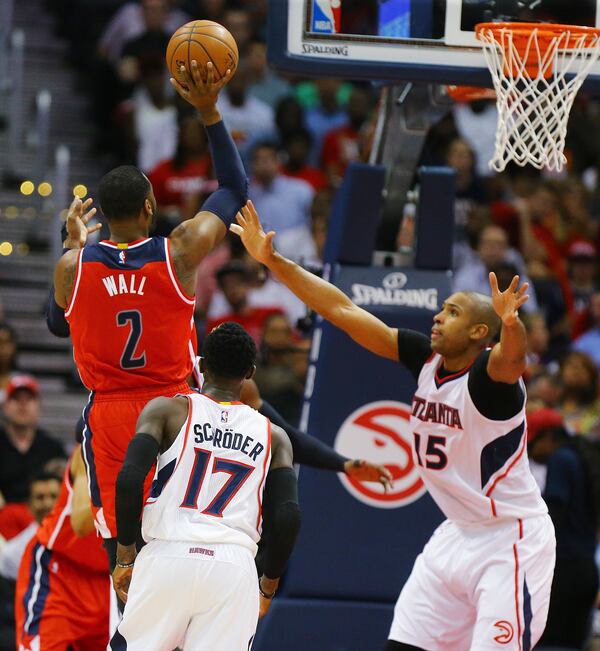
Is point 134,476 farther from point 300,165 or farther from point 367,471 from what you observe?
point 300,165

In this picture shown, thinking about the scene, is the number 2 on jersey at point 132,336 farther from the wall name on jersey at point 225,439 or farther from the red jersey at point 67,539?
the red jersey at point 67,539

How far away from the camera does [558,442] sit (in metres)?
8.91

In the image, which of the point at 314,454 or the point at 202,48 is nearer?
the point at 202,48

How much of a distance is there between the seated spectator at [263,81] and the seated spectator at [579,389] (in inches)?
176

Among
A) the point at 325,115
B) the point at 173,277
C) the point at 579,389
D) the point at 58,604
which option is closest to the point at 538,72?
the point at 173,277

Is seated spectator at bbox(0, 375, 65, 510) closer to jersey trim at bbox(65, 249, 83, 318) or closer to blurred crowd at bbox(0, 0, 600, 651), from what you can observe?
blurred crowd at bbox(0, 0, 600, 651)

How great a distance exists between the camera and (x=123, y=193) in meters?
5.79

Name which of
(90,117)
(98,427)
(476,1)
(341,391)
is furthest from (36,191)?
(98,427)

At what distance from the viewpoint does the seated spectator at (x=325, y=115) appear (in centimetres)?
1359

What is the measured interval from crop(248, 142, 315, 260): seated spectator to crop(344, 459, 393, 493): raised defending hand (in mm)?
5534

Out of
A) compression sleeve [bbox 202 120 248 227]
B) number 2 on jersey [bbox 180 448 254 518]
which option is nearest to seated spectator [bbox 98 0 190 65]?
compression sleeve [bbox 202 120 248 227]

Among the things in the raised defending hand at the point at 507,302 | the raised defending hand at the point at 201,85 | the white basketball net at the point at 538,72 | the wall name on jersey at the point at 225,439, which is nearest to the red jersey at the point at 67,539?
the wall name on jersey at the point at 225,439

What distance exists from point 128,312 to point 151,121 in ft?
23.5

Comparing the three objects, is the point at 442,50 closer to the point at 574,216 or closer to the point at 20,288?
the point at 20,288
